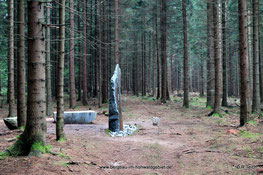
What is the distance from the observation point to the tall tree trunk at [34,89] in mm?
4863

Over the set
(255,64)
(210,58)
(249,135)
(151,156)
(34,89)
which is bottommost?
(151,156)

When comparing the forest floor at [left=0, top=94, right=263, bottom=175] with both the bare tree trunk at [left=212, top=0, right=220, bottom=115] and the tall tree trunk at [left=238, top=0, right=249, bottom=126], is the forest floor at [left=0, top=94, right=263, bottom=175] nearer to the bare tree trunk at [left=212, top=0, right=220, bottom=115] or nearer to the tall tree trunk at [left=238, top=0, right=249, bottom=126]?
the tall tree trunk at [left=238, top=0, right=249, bottom=126]

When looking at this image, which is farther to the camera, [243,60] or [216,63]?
[216,63]

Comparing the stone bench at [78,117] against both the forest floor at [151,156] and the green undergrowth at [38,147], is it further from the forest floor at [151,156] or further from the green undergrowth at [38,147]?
the green undergrowth at [38,147]

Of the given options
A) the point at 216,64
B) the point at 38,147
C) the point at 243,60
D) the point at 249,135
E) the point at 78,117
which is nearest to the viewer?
the point at 38,147

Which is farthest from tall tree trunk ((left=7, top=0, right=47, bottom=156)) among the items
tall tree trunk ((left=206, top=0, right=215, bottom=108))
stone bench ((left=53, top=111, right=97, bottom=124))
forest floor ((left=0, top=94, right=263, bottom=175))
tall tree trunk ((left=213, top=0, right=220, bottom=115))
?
tall tree trunk ((left=206, top=0, right=215, bottom=108))

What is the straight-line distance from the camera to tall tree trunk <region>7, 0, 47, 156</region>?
4.86 meters

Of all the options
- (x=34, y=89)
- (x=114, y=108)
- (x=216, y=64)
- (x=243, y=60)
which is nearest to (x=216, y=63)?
(x=216, y=64)

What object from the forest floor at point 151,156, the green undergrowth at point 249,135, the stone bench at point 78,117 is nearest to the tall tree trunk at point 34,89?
the forest floor at point 151,156

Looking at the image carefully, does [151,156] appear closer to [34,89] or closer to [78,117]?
[34,89]

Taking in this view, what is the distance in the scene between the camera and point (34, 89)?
488 centimetres

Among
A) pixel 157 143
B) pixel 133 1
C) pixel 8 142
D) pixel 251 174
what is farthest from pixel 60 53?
pixel 133 1

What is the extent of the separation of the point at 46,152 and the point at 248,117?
8353 mm

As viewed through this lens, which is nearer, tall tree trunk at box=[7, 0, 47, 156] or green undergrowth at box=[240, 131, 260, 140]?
tall tree trunk at box=[7, 0, 47, 156]
